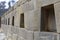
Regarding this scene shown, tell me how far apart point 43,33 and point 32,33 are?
0.36 metres

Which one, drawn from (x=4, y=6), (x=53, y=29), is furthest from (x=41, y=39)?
(x=4, y=6)

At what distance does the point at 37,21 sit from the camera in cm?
220

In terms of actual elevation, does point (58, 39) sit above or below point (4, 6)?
below

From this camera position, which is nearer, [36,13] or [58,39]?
[58,39]

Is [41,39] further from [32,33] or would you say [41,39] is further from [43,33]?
[32,33]

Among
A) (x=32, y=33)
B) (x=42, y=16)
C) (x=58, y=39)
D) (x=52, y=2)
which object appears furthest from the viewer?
(x=32, y=33)

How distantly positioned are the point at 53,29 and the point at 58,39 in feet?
1.36

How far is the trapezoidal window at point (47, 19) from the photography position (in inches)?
83.5

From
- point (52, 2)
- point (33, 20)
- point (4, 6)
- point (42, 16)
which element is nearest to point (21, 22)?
point (33, 20)

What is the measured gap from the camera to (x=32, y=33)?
2332 millimetres

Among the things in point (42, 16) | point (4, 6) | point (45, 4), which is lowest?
point (42, 16)

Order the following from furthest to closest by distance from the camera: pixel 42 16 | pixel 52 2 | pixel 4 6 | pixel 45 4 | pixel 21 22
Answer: pixel 4 6
pixel 21 22
pixel 42 16
pixel 45 4
pixel 52 2

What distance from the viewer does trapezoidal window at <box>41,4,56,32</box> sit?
212cm

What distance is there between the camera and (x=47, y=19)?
7.25 ft
